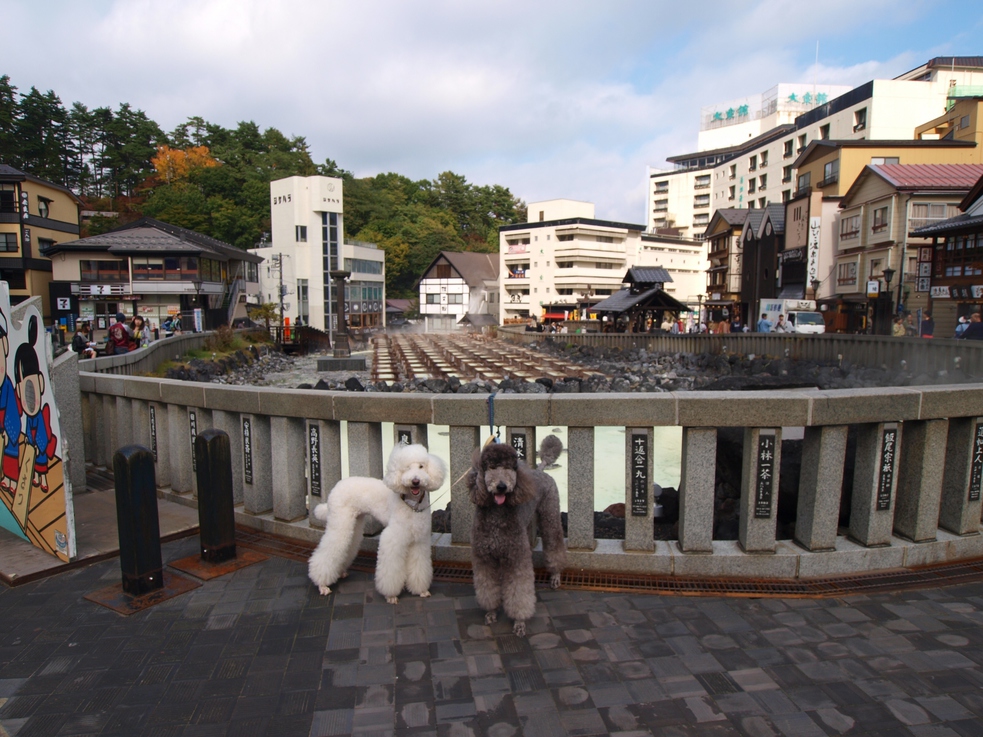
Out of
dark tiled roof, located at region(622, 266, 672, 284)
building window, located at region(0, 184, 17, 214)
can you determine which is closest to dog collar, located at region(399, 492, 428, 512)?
dark tiled roof, located at region(622, 266, 672, 284)

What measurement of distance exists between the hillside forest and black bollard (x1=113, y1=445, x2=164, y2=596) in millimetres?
56537

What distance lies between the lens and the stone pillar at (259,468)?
509 centimetres

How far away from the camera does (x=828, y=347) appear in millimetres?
23875

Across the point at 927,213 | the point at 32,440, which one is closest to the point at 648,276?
the point at 927,213

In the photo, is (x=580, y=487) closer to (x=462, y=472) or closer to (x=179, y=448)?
(x=462, y=472)

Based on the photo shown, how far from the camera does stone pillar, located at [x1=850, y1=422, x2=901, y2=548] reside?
421 centimetres

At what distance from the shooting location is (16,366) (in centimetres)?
441

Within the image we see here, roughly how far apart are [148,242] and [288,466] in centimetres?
4024

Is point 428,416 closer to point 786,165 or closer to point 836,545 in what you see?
point 836,545

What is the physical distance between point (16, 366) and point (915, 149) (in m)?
43.4

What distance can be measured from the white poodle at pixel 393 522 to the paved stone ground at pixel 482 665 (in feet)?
0.55

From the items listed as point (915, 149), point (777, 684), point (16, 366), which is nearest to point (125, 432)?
point (16, 366)

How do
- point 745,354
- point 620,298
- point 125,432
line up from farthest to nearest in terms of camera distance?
point 620,298
point 745,354
point 125,432

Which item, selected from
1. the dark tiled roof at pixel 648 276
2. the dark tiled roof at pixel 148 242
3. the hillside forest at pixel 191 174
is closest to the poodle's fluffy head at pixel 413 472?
the dark tiled roof at pixel 648 276
